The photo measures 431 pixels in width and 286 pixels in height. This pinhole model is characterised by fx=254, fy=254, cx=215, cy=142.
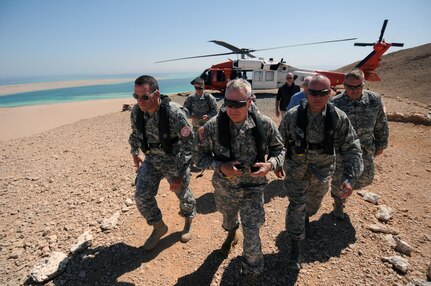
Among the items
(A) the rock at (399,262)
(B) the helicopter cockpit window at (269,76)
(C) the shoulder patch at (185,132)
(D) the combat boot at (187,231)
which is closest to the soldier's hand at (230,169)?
(C) the shoulder patch at (185,132)

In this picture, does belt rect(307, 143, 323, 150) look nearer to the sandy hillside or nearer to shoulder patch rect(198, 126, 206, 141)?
shoulder patch rect(198, 126, 206, 141)

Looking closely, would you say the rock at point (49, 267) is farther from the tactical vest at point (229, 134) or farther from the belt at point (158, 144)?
the tactical vest at point (229, 134)

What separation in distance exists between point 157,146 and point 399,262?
336 centimetres

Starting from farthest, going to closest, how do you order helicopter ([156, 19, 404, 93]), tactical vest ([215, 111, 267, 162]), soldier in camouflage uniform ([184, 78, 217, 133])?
1. helicopter ([156, 19, 404, 93])
2. soldier in camouflage uniform ([184, 78, 217, 133])
3. tactical vest ([215, 111, 267, 162])

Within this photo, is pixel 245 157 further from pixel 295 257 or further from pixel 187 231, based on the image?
pixel 187 231

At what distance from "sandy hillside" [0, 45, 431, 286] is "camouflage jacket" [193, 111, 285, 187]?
1.31 m

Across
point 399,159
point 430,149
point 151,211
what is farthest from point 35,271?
point 430,149

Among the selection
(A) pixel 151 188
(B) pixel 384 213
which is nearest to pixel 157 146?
(A) pixel 151 188

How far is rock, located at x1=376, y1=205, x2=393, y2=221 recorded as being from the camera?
13.3 feet

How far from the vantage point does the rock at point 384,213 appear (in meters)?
4.05

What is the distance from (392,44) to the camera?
11.6m

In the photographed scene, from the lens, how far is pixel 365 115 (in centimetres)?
370

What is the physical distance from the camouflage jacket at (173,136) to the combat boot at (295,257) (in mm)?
1745

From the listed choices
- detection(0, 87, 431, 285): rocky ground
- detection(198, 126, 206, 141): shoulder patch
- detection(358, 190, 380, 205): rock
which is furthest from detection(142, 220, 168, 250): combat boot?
detection(358, 190, 380, 205): rock
